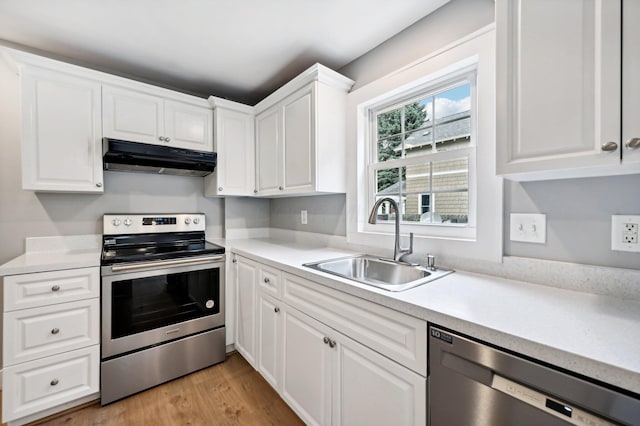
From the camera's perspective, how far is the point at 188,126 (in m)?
2.29

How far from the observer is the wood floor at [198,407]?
1.57m

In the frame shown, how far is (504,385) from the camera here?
0.72 metres

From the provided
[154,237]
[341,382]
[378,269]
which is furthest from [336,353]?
[154,237]

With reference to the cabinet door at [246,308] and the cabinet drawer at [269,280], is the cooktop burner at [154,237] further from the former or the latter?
the cabinet drawer at [269,280]

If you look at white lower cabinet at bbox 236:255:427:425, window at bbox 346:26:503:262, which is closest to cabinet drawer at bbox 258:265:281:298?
white lower cabinet at bbox 236:255:427:425

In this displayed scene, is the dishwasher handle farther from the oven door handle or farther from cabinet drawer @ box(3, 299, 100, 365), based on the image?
cabinet drawer @ box(3, 299, 100, 365)

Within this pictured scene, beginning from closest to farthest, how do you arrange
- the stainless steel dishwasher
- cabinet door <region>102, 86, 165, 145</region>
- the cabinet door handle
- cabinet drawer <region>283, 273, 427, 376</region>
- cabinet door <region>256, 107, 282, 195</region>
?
the stainless steel dishwasher < the cabinet door handle < cabinet drawer <region>283, 273, 427, 376</region> < cabinet door <region>102, 86, 165, 145</region> < cabinet door <region>256, 107, 282, 195</region>

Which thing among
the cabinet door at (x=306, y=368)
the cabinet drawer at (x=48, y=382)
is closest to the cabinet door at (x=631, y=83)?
the cabinet door at (x=306, y=368)

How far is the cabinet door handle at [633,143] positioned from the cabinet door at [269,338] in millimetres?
1554

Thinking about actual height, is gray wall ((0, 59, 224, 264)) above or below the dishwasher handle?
above

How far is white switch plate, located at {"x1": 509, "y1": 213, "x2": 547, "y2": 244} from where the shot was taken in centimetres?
112

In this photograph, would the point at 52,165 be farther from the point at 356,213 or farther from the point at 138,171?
the point at 356,213

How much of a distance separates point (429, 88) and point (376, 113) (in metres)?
0.41

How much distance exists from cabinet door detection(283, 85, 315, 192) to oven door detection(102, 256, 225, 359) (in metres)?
0.88
